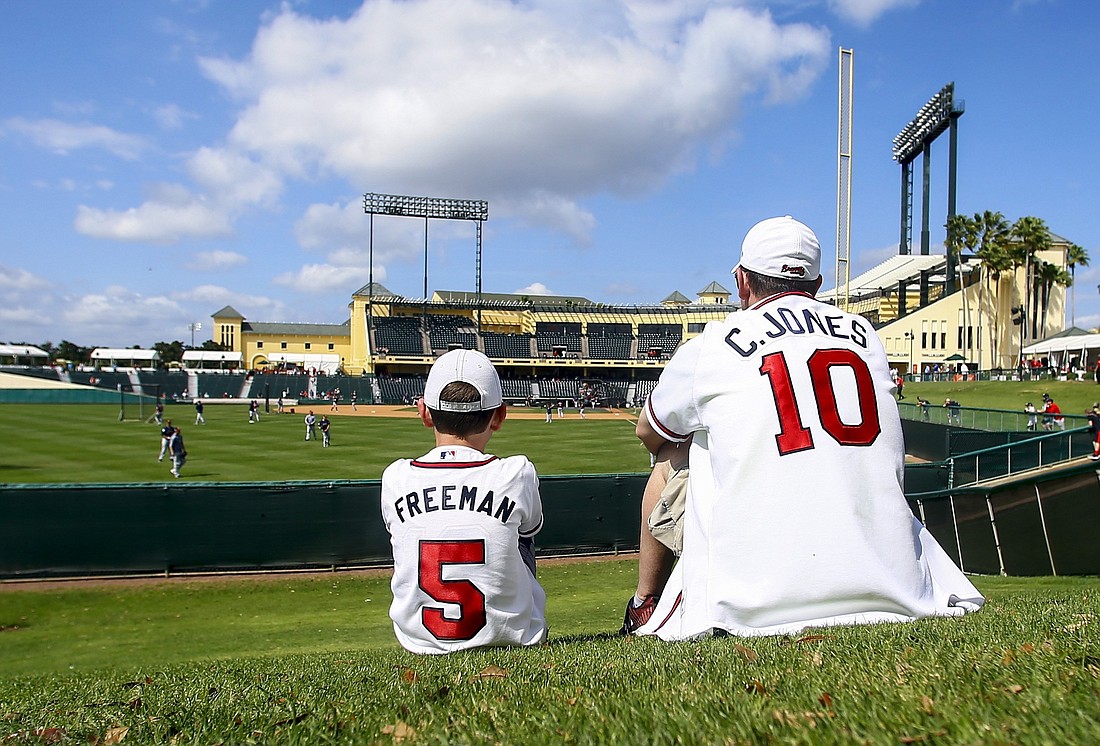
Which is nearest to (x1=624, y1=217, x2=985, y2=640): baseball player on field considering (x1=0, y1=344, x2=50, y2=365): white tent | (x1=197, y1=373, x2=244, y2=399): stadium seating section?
(x1=197, y1=373, x2=244, y2=399): stadium seating section

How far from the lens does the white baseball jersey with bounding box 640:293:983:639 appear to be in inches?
92.1

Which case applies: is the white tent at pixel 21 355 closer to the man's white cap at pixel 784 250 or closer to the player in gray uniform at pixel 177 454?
the player in gray uniform at pixel 177 454

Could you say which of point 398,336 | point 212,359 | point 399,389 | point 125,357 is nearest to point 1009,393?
point 399,389

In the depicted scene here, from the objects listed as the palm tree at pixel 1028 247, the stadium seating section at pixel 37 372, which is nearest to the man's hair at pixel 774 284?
the palm tree at pixel 1028 247

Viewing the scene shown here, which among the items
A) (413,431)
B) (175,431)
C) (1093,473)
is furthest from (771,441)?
(413,431)

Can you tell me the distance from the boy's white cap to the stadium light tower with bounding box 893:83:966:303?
64.1 m

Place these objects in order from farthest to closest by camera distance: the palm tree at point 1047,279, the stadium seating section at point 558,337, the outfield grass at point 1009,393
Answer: the stadium seating section at point 558,337 < the palm tree at point 1047,279 < the outfield grass at point 1009,393

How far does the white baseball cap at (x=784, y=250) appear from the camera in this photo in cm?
268

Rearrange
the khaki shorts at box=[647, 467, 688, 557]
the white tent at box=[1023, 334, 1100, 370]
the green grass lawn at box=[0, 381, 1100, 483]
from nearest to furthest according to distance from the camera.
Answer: the khaki shorts at box=[647, 467, 688, 557]
the green grass lawn at box=[0, 381, 1100, 483]
the white tent at box=[1023, 334, 1100, 370]

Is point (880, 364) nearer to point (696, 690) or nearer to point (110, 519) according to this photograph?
point (696, 690)

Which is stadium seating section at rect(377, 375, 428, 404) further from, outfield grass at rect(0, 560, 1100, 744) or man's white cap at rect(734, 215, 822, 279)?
man's white cap at rect(734, 215, 822, 279)

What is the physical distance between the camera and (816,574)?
2350 millimetres

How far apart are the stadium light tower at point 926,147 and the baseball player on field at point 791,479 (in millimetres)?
64091

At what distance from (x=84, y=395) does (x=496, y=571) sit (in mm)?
65063
